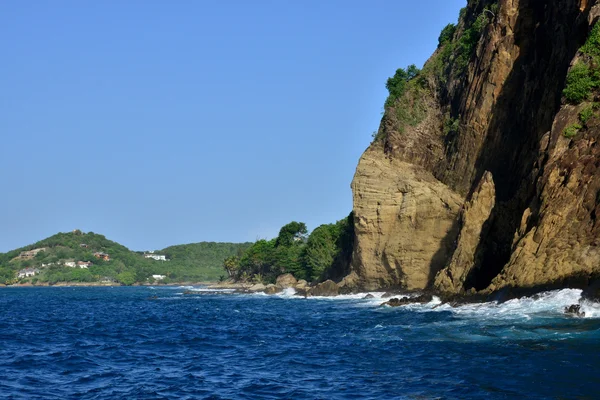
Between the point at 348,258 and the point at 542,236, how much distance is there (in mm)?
51184

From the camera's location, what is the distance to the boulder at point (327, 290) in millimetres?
77531

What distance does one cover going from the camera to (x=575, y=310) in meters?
30.4

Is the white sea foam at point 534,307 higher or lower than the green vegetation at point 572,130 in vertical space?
lower

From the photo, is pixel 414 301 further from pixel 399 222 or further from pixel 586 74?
pixel 586 74

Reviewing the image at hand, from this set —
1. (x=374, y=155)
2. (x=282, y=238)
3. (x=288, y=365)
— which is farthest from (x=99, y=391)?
(x=282, y=238)

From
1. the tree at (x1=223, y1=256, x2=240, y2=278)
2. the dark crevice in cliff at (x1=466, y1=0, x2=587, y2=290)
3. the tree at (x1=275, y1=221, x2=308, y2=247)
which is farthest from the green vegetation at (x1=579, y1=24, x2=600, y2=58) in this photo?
the tree at (x1=223, y1=256, x2=240, y2=278)

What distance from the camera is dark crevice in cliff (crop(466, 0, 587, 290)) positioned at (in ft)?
143

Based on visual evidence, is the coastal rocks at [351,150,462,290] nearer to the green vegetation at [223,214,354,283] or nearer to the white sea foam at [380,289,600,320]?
the green vegetation at [223,214,354,283]

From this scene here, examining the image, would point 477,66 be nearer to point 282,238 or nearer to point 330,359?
point 330,359

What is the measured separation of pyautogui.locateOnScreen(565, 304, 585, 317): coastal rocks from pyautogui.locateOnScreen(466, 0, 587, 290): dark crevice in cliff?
10325 millimetres

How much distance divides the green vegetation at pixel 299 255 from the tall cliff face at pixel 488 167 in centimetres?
1842

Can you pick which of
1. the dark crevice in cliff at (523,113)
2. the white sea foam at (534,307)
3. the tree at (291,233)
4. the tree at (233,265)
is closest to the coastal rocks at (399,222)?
the dark crevice in cliff at (523,113)

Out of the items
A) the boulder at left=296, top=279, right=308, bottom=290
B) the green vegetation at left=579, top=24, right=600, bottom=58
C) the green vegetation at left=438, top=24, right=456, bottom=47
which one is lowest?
the boulder at left=296, top=279, right=308, bottom=290

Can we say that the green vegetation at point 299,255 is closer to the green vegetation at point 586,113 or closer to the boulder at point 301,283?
the boulder at point 301,283
